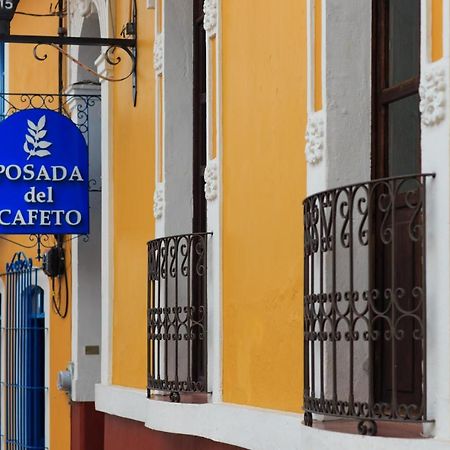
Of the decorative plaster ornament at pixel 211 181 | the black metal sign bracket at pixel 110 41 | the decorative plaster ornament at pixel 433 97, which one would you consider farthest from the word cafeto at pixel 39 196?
the decorative plaster ornament at pixel 433 97

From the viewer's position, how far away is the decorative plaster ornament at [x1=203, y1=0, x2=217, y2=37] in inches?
407

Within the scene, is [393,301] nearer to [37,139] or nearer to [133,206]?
[133,206]

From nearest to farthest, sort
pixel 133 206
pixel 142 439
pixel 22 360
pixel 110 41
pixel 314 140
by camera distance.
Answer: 1. pixel 314 140
2. pixel 142 439
3. pixel 110 41
4. pixel 133 206
5. pixel 22 360

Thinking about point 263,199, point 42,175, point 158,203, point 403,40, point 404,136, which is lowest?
point 263,199

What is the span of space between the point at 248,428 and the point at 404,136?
216cm

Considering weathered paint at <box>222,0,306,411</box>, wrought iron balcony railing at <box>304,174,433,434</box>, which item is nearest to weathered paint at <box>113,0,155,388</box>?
weathered paint at <box>222,0,306,411</box>

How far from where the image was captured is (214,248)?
1020 centimetres

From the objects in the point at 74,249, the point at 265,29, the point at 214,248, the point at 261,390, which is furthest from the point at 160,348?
the point at 74,249

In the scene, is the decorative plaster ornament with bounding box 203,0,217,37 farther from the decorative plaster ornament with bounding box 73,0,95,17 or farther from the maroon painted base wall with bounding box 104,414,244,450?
the decorative plaster ornament with bounding box 73,0,95,17

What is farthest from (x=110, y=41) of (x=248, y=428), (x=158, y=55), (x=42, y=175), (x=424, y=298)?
(x=424, y=298)

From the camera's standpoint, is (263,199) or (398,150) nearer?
(398,150)

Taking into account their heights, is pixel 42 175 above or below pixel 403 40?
below

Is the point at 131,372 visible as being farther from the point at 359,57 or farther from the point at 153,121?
the point at 359,57

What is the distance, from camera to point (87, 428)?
606 inches
